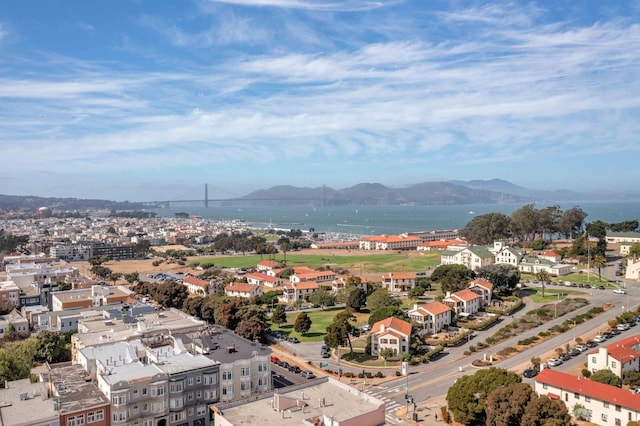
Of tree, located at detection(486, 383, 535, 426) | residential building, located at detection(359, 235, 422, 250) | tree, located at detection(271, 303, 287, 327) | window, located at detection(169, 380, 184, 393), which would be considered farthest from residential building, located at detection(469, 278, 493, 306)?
residential building, located at detection(359, 235, 422, 250)

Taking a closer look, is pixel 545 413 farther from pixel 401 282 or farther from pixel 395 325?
pixel 401 282

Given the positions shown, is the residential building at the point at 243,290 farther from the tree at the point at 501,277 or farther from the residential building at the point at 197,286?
the tree at the point at 501,277

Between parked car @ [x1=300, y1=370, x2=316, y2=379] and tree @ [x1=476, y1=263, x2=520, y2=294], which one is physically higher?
tree @ [x1=476, y1=263, x2=520, y2=294]

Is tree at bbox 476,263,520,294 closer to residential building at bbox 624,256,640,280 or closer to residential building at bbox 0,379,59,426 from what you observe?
residential building at bbox 624,256,640,280

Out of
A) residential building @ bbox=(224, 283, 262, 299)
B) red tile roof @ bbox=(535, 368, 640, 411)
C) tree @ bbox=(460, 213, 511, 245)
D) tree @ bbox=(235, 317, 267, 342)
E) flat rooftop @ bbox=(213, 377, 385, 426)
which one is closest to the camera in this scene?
flat rooftop @ bbox=(213, 377, 385, 426)

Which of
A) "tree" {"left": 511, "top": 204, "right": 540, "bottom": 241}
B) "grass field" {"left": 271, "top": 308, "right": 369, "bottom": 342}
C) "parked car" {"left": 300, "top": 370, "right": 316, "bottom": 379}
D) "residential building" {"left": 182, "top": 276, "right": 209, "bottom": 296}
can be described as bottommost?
"grass field" {"left": 271, "top": 308, "right": 369, "bottom": 342}

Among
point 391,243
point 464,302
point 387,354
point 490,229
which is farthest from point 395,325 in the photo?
point 391,243

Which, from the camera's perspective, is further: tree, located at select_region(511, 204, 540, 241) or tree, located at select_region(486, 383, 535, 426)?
tree, located at select_region(511, 204, 540, 241)

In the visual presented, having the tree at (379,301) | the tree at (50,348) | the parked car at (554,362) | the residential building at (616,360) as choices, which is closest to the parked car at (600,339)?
the parked car at (554,362)
